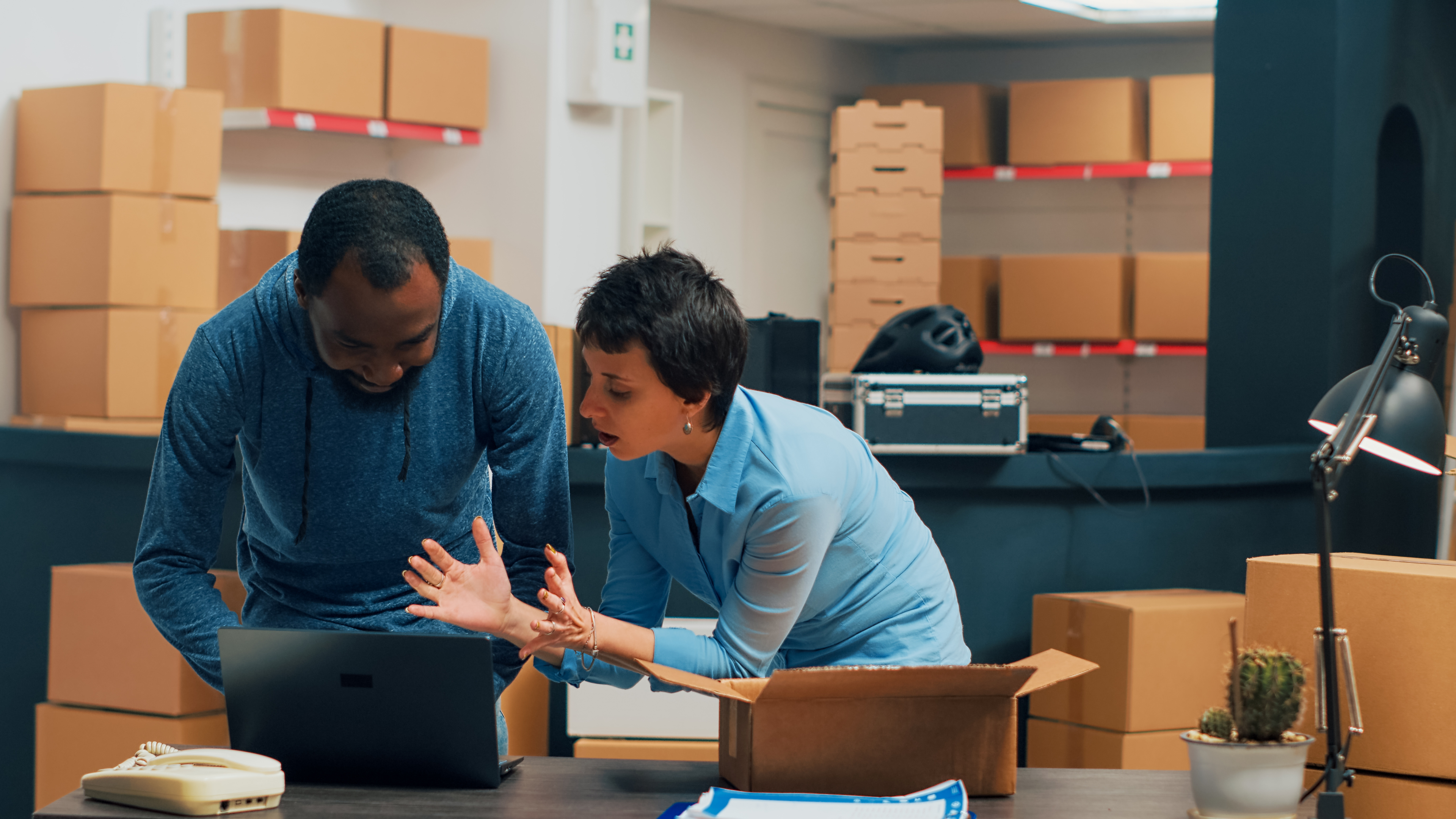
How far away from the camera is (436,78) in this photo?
4.39m

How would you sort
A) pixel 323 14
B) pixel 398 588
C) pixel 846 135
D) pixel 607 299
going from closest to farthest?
pixel 607 299 < pixel 398 588 < pixel 323 14 < pixel 846 135

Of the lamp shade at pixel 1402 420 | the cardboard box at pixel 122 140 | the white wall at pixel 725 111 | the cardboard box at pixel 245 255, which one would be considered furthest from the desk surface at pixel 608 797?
the white wall at pixel 725 111

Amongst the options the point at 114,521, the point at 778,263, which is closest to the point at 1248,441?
the point at 114,521

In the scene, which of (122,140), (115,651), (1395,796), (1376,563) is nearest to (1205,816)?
(1395,796)

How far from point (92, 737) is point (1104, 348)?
4370 millimetres

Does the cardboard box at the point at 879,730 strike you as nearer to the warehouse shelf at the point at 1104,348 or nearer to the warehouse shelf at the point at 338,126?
the warehouse shelf at the point at 338,126

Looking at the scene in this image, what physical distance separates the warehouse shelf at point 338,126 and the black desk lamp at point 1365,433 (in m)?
3.24

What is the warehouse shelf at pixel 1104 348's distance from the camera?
19.7 feet

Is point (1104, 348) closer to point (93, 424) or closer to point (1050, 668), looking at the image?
point (93, 424)

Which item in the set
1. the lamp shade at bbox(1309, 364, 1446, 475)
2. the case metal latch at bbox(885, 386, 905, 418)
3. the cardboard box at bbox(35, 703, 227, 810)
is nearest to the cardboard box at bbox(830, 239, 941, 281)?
the case metal latch at bbox(885, 386, 905, 418)

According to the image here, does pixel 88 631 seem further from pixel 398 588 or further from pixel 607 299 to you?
pixel 607 299

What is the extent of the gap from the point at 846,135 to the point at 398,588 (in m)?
4.15

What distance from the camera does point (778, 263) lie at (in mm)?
6484

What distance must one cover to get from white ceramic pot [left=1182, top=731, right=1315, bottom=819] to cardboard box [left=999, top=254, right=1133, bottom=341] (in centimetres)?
481
